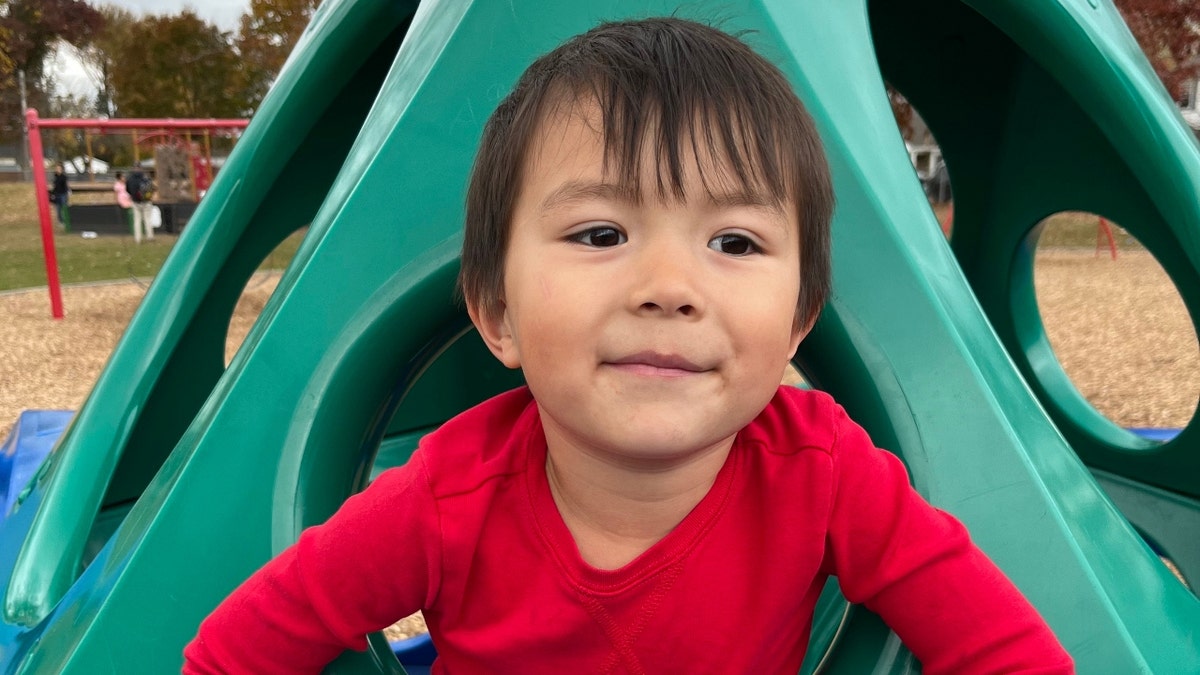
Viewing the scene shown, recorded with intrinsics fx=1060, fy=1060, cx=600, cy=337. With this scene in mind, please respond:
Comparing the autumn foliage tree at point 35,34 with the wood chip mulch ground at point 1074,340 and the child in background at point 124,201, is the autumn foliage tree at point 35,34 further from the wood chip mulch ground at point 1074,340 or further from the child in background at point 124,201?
the wood chip mulch ground at point 1074,340

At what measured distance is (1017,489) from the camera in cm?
115

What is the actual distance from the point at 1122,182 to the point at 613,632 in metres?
1.83

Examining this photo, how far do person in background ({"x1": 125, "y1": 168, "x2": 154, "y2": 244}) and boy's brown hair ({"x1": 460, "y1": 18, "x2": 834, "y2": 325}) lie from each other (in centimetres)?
1101

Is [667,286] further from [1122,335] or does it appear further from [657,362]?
[1122,335]

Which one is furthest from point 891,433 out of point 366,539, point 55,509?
point 55,509

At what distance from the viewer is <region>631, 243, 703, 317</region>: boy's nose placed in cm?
90

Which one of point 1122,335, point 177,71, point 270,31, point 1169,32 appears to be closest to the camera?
point 1122,335

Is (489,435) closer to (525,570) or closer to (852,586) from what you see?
(525,570)

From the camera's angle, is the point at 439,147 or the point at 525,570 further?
the point at 439,147

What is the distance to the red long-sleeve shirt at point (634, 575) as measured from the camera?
1047mm

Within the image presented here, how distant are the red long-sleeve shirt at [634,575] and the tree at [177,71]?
57.2 ft

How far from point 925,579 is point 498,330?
1.63 ft

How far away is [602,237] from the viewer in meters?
0.97

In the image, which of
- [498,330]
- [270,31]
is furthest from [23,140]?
[498,330]
